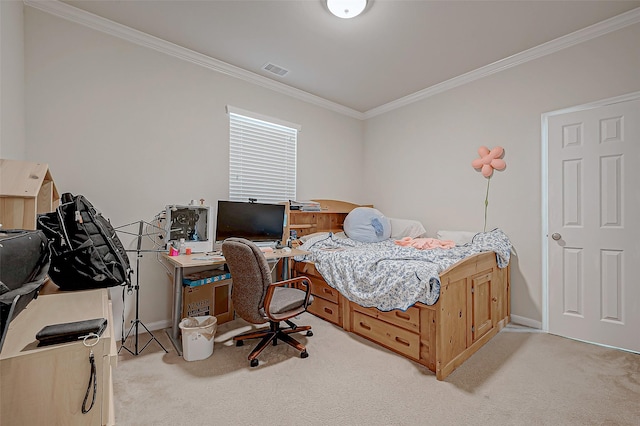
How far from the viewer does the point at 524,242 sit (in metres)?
3.00

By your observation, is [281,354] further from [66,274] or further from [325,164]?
[325,164]

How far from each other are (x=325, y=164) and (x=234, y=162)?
1.39 meters

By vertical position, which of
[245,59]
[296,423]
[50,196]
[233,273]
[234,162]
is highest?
[245,59]

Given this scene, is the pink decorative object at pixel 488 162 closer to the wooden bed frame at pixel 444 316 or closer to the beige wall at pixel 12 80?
the wooden bed frame at pixel 444 316

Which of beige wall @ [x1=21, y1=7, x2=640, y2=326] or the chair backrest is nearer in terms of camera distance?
the chair backrest

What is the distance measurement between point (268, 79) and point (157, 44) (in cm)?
119

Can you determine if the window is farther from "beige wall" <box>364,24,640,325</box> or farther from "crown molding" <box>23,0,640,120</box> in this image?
"beige wall" <box>364,24,640,325</box>

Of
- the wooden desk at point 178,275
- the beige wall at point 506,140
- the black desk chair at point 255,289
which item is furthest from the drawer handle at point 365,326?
the beige wall at point 506,140

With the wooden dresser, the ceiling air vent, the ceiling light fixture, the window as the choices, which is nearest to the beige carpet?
the wooden dresser

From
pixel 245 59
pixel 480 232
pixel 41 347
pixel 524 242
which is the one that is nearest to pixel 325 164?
pixel 245 59

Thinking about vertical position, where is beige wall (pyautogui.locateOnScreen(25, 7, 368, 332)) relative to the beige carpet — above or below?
above

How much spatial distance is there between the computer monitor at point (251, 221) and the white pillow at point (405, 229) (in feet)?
4.99

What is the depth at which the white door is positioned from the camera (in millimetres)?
2420

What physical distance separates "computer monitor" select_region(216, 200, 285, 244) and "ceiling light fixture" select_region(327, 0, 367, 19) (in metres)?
1.90
